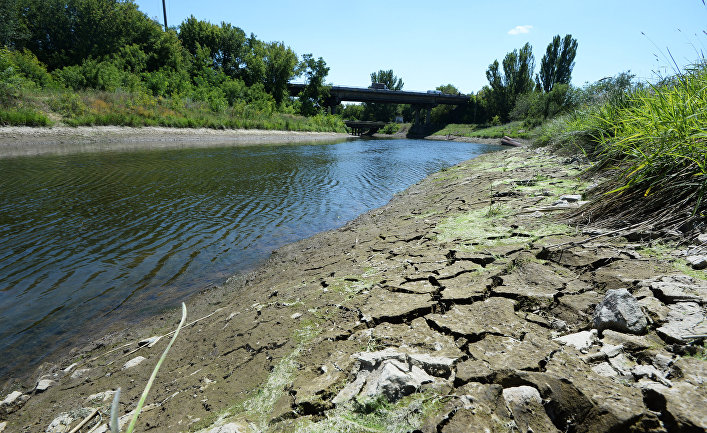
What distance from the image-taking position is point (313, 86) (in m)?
61.3

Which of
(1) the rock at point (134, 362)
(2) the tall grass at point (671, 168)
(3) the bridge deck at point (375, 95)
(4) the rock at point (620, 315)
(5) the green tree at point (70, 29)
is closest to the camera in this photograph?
(4) the rock at point (620, 315)

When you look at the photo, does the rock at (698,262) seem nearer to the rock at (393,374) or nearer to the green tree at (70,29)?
the rock at (393,374)

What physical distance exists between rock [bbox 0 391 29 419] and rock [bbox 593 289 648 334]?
4.26m

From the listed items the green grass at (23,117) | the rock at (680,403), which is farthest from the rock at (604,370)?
the green grass at (23,117)

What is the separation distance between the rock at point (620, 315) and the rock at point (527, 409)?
70cm

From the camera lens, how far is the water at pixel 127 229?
4.24 meters

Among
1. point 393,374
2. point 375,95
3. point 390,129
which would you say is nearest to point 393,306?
point 393,374

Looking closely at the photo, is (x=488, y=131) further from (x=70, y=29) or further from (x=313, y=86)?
(x=70, y=29)

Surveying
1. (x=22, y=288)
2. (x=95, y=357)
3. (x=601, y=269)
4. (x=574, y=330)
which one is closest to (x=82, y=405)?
(x=95, y=357)

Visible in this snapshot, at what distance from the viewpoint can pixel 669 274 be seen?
231cm

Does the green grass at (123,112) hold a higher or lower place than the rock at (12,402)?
higher

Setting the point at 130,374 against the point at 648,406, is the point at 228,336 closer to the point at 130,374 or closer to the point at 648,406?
the point at 130,374

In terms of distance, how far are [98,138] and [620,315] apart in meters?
26.2

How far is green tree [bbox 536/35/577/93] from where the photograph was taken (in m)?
56.1
